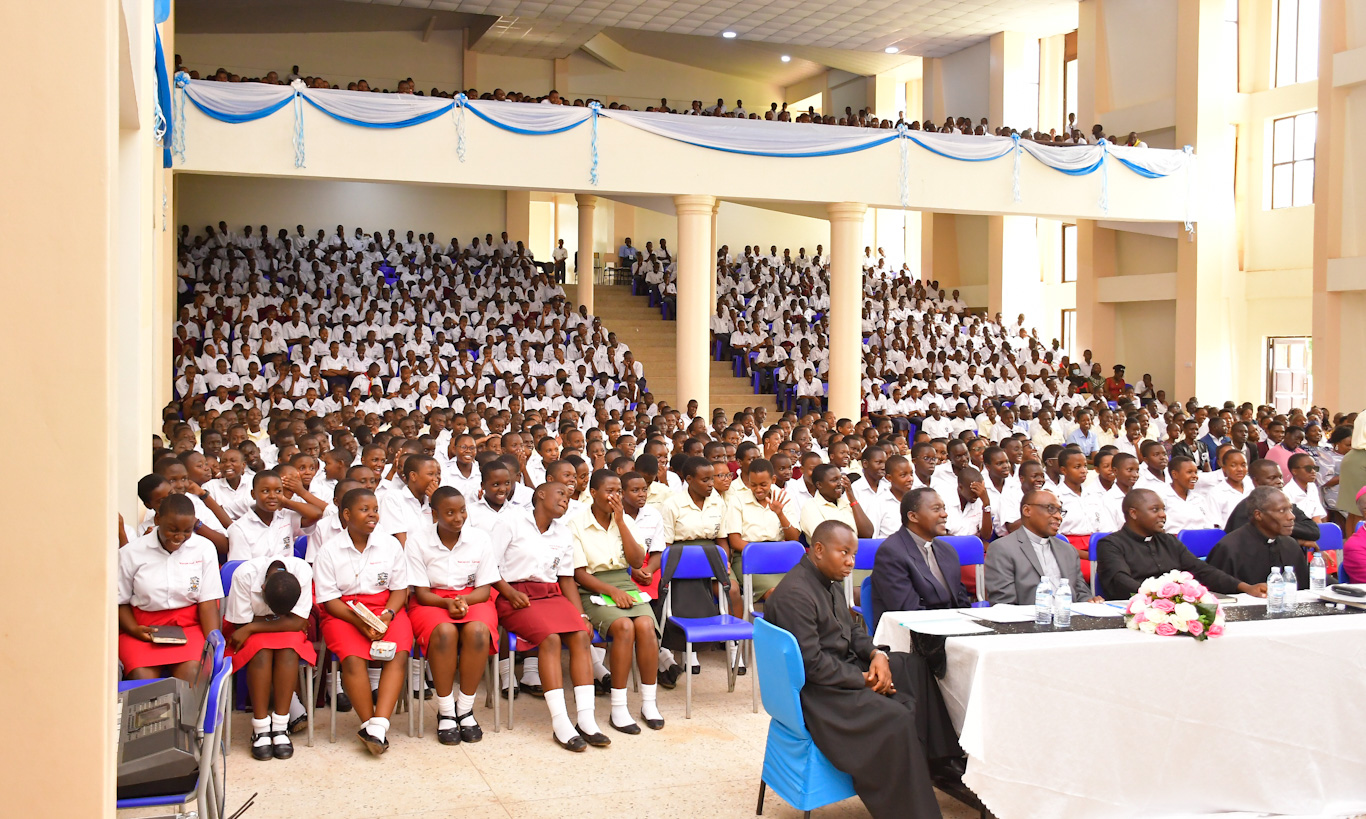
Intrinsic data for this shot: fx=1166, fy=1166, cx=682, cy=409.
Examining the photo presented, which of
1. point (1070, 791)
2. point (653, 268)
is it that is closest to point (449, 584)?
point (1070, 791)

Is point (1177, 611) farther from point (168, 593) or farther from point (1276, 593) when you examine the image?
point (168, 593)

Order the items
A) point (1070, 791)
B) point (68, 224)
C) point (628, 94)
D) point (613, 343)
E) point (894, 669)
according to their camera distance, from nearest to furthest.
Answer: point (68, 224) < point (1070, 791) < point (894, 669) < point (613, 343) < point (628, 94)

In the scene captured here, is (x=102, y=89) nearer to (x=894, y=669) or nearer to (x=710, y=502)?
(x=894, y=669)

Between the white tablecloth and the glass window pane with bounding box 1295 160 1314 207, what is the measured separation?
15508mm

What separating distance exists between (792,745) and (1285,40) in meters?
18.2

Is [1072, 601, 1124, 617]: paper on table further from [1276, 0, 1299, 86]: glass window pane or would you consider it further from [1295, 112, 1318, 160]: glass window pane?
[1276, 0, 1299, 86]: glass window pane

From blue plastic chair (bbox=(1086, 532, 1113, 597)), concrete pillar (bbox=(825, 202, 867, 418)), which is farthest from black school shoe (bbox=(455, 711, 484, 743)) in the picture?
concrete pillar (bbox=(825, 202, 867, 418))

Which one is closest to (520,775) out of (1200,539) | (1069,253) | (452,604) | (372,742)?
(372,742)

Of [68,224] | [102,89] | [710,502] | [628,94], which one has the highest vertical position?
[628,94]

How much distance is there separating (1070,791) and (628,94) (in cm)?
2273

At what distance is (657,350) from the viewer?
19578 millimetres

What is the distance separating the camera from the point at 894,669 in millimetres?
4742

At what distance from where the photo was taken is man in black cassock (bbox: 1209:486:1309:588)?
6133 millimetres

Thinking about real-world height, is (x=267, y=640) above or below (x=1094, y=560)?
below
